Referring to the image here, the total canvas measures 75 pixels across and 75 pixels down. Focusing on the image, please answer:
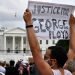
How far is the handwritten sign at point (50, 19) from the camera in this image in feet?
20.2

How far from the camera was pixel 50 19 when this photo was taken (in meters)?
6.41

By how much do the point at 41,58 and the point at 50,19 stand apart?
100 inches

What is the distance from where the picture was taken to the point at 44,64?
387cm

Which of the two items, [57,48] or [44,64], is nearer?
[44,64]

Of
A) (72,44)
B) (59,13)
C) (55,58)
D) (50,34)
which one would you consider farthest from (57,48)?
(59,13)

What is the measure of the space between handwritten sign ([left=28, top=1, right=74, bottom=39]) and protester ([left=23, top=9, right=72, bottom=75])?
1.92 meters

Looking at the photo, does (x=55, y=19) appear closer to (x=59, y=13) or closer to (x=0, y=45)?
(x=59, y=13)

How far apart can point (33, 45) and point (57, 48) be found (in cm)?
36

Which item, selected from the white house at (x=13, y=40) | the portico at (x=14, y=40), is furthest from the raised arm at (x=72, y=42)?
the portico at (x=14, y=40)

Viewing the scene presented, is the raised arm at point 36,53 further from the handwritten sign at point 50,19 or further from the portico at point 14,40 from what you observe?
the portico at point 14,40

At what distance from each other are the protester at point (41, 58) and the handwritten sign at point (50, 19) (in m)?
1.92

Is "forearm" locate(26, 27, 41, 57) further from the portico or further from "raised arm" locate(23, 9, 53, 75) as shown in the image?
the portico

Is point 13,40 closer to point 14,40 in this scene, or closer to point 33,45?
point 14,40

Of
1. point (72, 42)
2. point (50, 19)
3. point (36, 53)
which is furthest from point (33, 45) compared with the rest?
point (50, 19)
